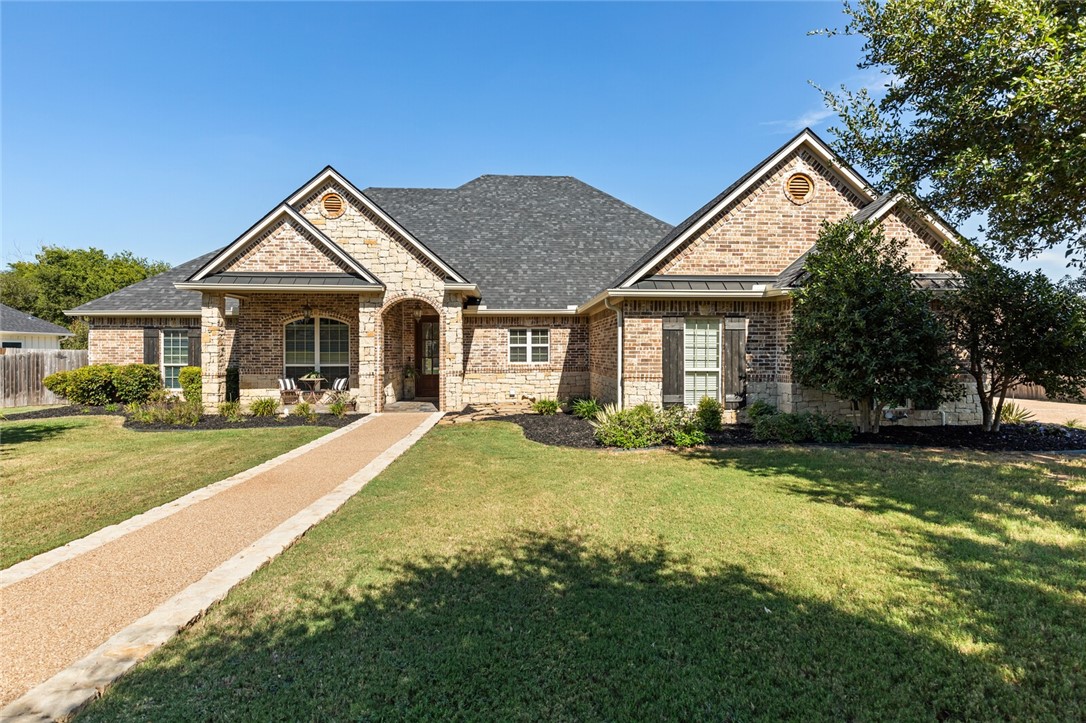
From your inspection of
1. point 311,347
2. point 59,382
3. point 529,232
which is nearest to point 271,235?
point 311,347

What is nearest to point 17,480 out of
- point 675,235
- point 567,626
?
point 567,626

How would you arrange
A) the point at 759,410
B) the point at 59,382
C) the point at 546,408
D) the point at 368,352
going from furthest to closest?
the point at 59,382
the point at 546,408
the point at 368,352
the point at 759,410

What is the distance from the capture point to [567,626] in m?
3.47

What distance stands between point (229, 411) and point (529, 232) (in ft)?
41.9

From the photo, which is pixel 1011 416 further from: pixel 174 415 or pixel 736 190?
pixel 174 415


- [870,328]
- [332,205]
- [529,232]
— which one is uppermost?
[529,232]

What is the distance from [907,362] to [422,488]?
31.0ft

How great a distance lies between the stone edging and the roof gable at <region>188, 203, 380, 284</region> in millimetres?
7180

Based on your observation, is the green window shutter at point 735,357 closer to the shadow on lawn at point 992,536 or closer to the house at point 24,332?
the shadow on lawn at point 992,536

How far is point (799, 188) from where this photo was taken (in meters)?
13.1

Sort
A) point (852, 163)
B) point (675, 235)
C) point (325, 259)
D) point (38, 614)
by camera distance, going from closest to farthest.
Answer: point (38, 614) → point (852, 163) → point (675, 235) → point (325, 259)

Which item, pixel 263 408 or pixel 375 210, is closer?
pixel 263 408

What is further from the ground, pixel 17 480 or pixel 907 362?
pixel 907 362

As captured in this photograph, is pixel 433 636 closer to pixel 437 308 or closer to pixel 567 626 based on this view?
pixel 567 626
